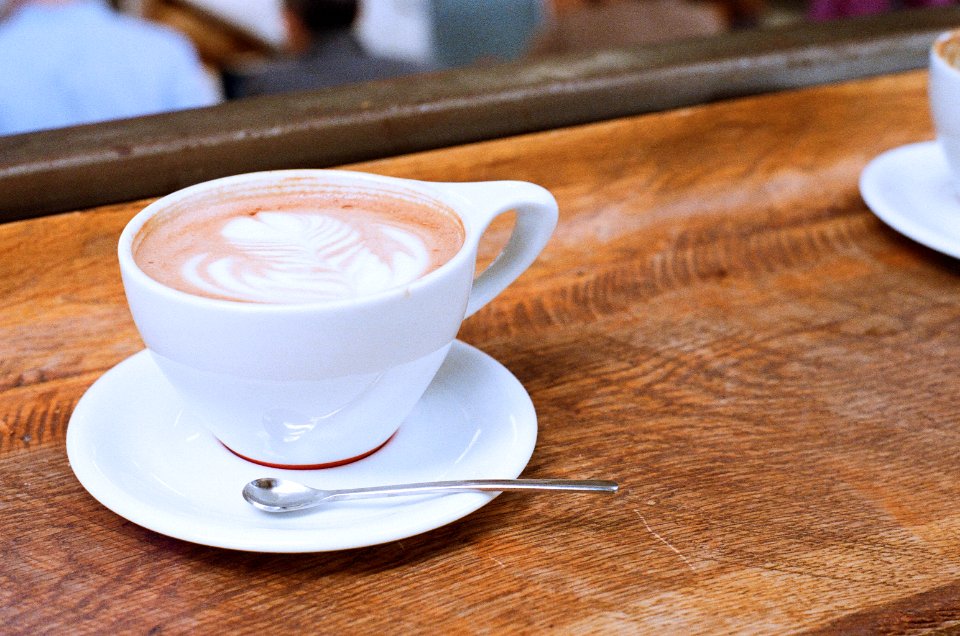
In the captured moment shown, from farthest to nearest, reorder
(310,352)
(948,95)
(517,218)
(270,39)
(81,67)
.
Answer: (270,39), (81,67), (948,95), (517,218), (310,352)

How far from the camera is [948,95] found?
75 cm

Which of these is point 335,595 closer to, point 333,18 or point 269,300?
point 269,300

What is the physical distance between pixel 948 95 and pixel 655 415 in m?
0.38

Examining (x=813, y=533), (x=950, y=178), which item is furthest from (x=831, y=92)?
(x=813, y=533)

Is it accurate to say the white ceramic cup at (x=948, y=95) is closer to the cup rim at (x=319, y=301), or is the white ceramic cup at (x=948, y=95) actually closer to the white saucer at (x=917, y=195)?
the white saucer at (x=917, y=195)

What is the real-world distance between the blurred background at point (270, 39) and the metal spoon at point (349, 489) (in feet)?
2.89

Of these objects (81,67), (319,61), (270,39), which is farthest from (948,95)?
(270,39)

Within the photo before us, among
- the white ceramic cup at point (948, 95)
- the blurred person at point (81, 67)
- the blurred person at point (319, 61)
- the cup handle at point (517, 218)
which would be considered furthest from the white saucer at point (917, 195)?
the blurred person at point (319, 61)

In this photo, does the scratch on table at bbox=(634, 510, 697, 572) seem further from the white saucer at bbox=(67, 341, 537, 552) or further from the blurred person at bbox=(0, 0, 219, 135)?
the blurred person at bbox=(0, 0, 219, 135)

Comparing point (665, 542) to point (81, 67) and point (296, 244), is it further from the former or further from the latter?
point (81, 67)

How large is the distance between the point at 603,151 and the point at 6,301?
0.48 metres

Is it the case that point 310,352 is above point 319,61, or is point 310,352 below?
above

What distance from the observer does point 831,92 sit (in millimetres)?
933

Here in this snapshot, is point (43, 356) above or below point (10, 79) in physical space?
above
